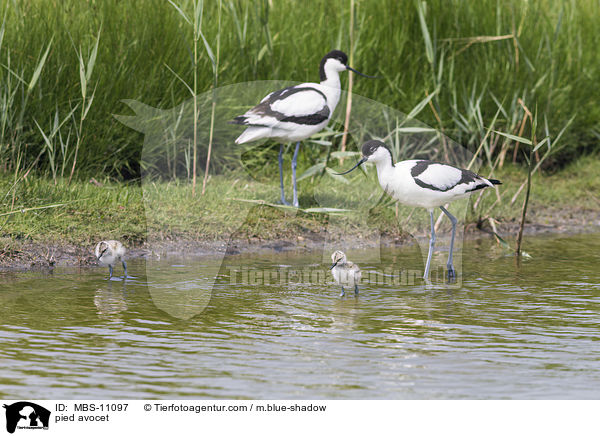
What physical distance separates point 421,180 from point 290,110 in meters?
1.94

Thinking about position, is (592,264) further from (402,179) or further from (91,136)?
(91,136)

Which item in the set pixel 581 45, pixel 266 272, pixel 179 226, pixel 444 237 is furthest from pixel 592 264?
pixel 581 45

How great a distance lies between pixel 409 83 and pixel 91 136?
362cm

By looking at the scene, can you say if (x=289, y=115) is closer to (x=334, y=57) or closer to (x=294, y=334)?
(x=334, y=57)

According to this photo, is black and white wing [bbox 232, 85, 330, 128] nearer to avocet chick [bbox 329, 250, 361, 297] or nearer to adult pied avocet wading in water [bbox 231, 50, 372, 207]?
adult pied avocet wading in water [bbox 231, 50, 372, 207]

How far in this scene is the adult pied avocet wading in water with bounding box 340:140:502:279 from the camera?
7.23 meters

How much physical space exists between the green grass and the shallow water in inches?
85.7

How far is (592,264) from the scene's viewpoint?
7855 mm

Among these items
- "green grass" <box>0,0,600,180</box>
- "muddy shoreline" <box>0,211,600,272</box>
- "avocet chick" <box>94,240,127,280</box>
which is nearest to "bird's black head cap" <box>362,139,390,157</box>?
"muddy shoreline" <box>0,211,600,272</box>

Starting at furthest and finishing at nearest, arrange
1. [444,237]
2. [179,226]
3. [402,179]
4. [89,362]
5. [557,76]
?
[557,76] → [444,237] → [179,226] → [402,179] → [89,362]

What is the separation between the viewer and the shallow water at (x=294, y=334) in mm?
4629

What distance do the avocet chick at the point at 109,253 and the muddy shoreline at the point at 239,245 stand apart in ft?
1.93

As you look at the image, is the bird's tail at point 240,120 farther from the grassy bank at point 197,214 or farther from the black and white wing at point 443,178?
the black and white wing at point 443,178
